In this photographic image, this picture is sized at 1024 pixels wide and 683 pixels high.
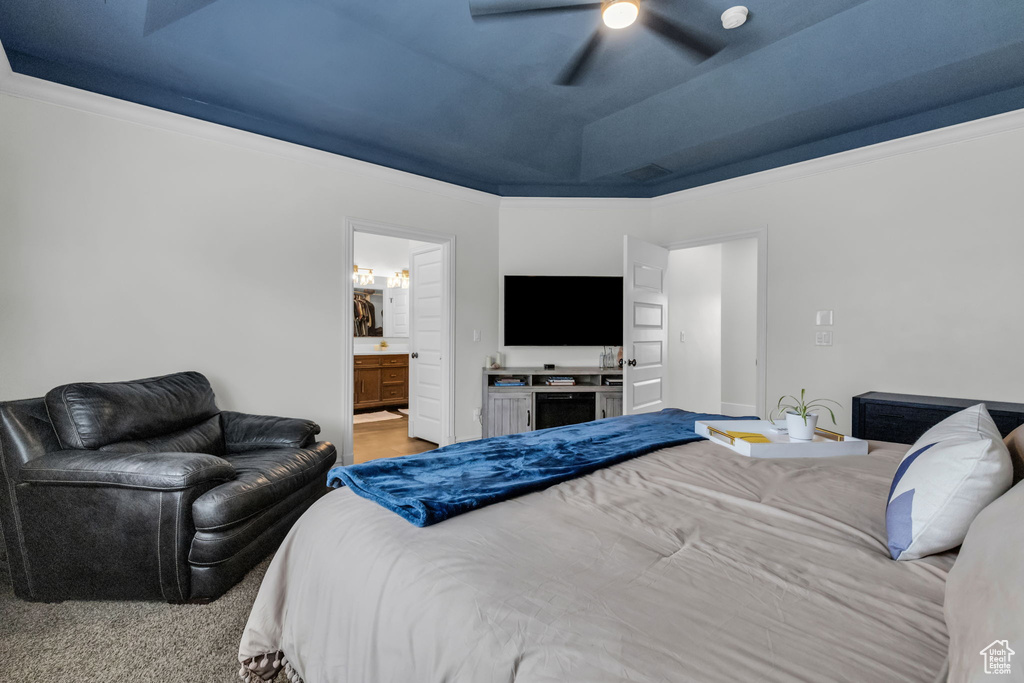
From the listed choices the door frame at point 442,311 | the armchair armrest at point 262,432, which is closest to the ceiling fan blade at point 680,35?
the door frame at point 442,311

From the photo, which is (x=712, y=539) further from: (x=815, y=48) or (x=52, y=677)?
(x=815, y=48)

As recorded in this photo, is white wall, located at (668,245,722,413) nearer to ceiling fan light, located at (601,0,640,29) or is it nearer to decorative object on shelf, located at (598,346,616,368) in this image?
decorative object on shelf, located at (598,346,616,368)

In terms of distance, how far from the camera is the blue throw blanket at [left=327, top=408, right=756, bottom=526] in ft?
4.16

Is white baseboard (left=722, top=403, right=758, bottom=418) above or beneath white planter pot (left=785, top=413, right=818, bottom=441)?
beneath

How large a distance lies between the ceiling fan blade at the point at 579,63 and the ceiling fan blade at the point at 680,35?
250 millimetres

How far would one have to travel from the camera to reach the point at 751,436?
1.92 meters

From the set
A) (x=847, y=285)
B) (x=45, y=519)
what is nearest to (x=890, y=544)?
(x=45, y=519)

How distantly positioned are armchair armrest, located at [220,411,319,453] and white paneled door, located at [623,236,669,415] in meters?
2.55

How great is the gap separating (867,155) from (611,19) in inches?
99.3

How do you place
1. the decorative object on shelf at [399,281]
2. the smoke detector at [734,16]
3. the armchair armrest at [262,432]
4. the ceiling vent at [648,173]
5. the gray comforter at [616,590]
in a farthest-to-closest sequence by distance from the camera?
1. the decorative object on shelf at [399,281]
2. the ceiling vent at [648,173]
3. the armchair armrest at [262,432]
4. the smoke detector at [734,16]
5. the gray comforter at [616,590]

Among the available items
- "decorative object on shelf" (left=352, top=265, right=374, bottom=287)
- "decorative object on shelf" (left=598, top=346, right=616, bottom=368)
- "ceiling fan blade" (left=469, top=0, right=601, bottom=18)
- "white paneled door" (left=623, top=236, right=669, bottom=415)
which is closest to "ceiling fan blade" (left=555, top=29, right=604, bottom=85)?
"ceiling fan blade" (left=469, top=0, right=601, bottom=18)

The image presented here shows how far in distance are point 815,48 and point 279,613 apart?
3.66m

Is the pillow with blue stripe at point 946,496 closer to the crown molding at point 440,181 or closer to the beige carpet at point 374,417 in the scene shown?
the crown molding at point 440,181

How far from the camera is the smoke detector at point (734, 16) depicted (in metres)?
2.42
